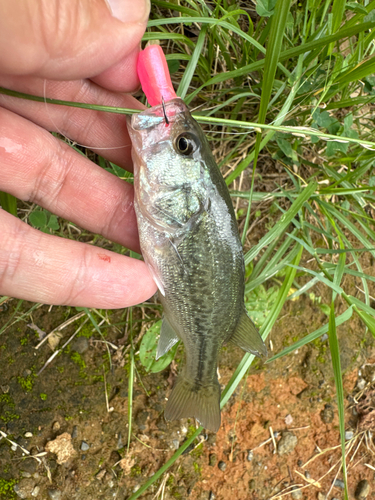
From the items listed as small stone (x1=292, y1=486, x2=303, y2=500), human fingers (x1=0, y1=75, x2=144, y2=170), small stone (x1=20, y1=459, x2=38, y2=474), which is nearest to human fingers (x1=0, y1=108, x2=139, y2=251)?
human fingers (x1=0, y1=75, x2=144, y2=170)

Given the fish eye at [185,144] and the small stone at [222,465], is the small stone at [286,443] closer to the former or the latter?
the small stone at [222,465]

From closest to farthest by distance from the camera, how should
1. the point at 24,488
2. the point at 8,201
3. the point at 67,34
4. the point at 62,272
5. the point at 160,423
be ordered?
1. the point at 67,34
2. the point at 62,272
3. the point at 8,201
4. the point at 24,488
5. the point at 160,423

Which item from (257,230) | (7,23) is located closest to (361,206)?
(257,230)

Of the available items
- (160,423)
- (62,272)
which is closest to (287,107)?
(62,272)

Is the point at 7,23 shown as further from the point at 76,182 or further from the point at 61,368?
the point at 61,368

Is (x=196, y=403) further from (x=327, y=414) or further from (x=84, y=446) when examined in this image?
(x=327, y=414)

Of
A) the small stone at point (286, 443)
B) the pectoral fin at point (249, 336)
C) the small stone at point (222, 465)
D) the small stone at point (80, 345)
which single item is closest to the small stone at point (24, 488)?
the small stone at point (80, 345)

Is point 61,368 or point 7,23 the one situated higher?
point 7,23
